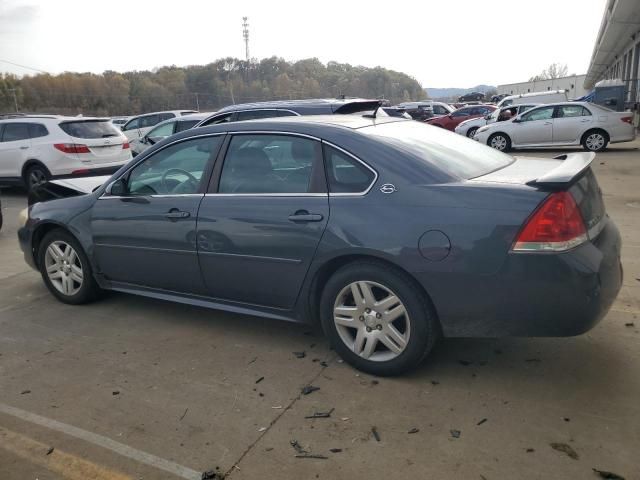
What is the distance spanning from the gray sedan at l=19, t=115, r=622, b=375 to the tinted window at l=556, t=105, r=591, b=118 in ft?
44.8

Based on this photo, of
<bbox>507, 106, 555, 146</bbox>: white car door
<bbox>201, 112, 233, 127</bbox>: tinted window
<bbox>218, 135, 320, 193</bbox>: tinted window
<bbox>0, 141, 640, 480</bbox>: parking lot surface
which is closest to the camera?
<bbox>0, 141, 640, 480</bbox>: parking lot surface

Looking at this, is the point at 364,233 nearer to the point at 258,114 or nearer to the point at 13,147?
the point at 258,114

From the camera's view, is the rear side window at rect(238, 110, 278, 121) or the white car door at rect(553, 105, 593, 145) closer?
the rear side window at rect(238, 110, 278, 121)

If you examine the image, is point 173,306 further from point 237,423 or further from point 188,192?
point 237,423

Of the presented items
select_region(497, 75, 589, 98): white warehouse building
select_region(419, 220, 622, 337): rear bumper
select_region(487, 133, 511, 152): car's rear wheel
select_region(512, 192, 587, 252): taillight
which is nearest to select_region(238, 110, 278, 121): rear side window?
select_region(419, 220, 622, 337): rear bumper

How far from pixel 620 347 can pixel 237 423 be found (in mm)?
2492

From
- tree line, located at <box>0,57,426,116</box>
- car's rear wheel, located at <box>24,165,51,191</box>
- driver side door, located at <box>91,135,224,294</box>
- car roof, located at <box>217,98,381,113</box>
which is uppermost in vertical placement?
tree line, located at <box>0,57,426,116</box>

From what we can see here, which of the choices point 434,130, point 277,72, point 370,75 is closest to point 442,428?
point 434,130

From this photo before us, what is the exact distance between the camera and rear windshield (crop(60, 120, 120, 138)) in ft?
37.3

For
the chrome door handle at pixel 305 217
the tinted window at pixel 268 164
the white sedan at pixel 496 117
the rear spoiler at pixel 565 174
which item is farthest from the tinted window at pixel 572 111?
the chrome door handle at pixel 305 217

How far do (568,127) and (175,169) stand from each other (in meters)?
14.8

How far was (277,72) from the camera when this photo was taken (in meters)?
55.8

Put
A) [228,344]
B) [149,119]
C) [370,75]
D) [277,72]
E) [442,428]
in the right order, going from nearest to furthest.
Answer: [442,428] → [228,344] → [149,119] → [277,72] → [370,75]

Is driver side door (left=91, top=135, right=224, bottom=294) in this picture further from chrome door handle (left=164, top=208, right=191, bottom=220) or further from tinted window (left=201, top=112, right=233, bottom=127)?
tinted window (left=201, top=112, right=233, bottom=127)
